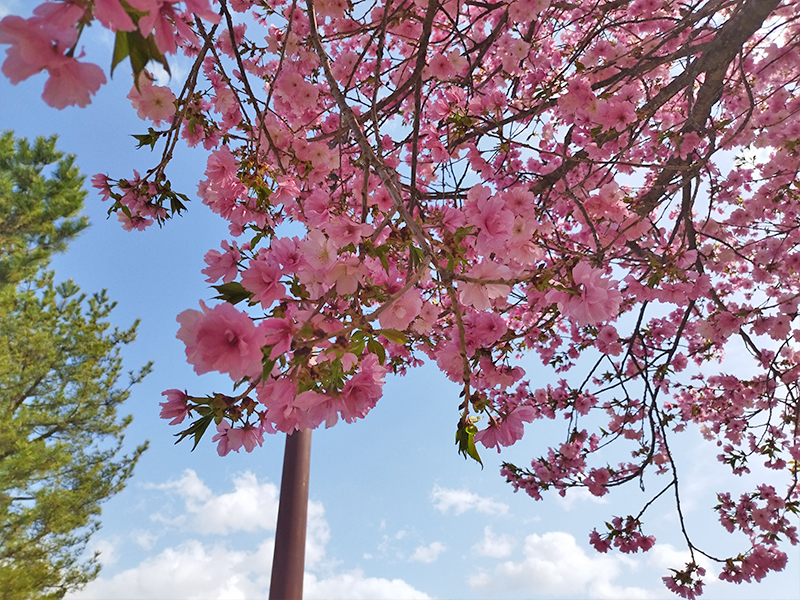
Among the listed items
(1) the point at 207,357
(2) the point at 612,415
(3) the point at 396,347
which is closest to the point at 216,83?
(3) the point at 396,347

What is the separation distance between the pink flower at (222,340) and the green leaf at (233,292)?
164mm

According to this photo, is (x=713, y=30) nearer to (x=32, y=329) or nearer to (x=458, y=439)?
(x=458, y=439)

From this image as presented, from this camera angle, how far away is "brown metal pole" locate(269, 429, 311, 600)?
2.57 meters

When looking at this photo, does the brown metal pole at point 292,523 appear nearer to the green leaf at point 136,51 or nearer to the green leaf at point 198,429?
the green leaf at point 198,429

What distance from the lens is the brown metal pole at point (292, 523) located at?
2.57 m

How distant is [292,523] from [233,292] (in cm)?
230

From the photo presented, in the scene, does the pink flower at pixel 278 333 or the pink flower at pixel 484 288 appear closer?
the pink flower at pixel 278 333

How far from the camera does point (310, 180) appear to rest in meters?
1.68

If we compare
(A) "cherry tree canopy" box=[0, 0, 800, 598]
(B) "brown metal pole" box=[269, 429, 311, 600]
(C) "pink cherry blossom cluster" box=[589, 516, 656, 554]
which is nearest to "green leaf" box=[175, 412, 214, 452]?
(A) "cherry tree canopy" box=[0, 0, 800, 598]

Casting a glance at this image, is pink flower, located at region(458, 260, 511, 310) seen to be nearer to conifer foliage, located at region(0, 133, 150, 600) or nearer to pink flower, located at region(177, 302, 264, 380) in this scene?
pink flower, located at region(177, 302, 264, 380)

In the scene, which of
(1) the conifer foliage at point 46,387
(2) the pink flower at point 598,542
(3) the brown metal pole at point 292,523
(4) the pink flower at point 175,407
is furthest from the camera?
(1) the conifer foliage at point 46,387

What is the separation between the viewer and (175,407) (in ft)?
2.95

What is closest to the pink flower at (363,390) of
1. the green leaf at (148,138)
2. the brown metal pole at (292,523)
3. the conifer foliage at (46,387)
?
the green leaf at (148,138)

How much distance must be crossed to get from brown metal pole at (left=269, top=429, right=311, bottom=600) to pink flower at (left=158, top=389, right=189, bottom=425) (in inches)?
74.5
